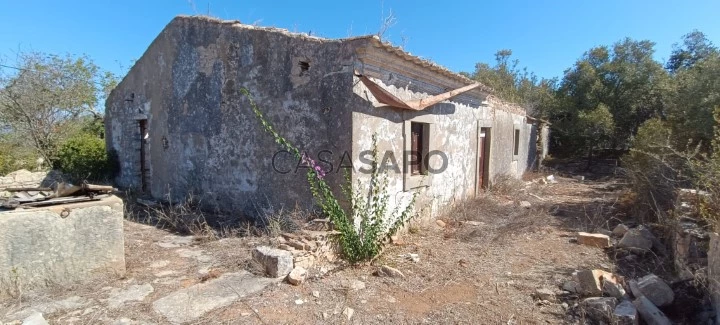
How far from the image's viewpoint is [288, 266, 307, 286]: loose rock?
3.95 metres

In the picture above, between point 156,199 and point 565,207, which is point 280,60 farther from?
point 565,207

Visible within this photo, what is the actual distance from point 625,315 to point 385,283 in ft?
7.43

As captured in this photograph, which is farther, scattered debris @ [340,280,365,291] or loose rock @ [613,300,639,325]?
scattered debris @ [340,280,365,291]

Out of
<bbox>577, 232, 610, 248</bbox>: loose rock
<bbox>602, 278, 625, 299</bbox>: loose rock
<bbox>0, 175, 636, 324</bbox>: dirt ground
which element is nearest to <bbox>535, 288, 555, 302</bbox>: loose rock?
<bbox>0, 175, 636, 324</bbox>: dirt ground

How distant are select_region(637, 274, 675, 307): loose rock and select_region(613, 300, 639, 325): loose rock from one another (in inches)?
22.7

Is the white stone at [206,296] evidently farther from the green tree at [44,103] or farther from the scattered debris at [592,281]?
the green tree at [44,103]

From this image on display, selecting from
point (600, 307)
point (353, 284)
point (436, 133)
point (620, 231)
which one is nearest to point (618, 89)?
point (620, 231)

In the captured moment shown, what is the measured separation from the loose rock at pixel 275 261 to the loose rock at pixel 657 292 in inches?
147

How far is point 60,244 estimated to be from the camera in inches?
141

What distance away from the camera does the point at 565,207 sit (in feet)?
28.5

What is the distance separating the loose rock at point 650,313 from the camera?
321 centimetres

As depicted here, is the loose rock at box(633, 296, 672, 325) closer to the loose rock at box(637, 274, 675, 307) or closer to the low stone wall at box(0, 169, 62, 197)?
the loose rock at box(637, 274, 675, 307)

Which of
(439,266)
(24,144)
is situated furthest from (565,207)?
(24,144)

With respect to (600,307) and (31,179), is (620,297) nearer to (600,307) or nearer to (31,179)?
(600,307)
